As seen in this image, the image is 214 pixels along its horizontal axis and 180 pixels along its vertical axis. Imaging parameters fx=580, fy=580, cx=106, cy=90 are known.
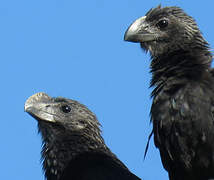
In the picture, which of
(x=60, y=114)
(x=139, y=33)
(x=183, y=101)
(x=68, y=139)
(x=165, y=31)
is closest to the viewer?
(x=183, y=101)

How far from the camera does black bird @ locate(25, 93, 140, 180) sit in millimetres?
7660

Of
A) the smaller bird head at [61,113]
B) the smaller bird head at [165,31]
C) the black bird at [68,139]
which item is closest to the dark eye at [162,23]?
the smaller bird head at [165,31]

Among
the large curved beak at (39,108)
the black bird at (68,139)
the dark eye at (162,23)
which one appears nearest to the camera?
the dark eye at (162,23)

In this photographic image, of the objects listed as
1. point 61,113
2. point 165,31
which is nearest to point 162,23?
point 165,31

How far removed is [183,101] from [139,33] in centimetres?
154

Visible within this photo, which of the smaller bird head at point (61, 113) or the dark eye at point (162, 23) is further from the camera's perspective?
the smaller bird head at point (61, 113)

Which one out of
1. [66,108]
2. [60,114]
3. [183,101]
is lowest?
[183,101]

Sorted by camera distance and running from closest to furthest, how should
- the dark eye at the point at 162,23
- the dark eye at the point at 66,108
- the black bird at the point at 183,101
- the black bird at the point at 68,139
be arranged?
the black bird at the point at 183,101 < the dark eye at the point at 162,23 < the black bird at the point at 68,139 < the dark eye at the point at 66,108

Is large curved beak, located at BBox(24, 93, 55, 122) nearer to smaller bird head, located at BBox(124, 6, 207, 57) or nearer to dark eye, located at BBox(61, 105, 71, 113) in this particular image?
dark eye, located at BBox(61, 105, 71, 113)

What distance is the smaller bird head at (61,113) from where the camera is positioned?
8.20 m

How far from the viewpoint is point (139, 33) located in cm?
711

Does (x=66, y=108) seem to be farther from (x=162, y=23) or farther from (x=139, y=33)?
(x=162, y=23)

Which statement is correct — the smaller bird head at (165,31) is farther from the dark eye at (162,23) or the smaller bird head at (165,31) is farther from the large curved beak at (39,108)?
the large curved beak at (39,108)

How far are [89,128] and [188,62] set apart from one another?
8.80 feet
